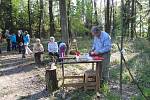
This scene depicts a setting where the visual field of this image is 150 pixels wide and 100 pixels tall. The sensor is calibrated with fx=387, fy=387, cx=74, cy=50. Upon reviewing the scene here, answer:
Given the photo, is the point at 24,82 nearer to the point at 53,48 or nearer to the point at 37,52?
the point at 53,48

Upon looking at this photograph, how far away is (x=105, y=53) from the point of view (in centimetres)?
1237

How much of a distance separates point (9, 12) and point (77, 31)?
38.3 feet

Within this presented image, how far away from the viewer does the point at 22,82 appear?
1513cm

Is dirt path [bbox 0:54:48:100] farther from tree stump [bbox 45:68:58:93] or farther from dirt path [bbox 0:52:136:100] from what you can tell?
tree stump [bbox 45:68:58:93]

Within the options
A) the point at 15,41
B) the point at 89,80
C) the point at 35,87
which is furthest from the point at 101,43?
the point at 15,41

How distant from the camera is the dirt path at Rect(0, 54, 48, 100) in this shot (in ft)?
41.1

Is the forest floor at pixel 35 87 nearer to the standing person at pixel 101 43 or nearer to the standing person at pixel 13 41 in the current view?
the standing person at pixel 101 43

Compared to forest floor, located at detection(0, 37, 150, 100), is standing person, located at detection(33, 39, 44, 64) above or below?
above

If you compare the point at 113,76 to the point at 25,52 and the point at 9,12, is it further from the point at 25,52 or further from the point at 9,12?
the point at 9,12

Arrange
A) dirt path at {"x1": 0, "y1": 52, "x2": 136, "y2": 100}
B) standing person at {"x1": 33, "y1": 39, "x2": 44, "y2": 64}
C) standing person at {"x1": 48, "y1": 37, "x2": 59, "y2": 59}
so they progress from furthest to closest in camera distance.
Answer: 1. standing person at {"x1": 33, "y1": 39, "x2": 44, "y2": 64}
2. standing person at {"x1": 48, "y1": 37, "x2": 59, "y2": 59}
3. dirt path at {"x1": 0, "y1": 52, "x2": 136, "y2": 100}

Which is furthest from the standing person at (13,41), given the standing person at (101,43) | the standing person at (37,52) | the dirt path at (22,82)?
the standing person at (101,43)

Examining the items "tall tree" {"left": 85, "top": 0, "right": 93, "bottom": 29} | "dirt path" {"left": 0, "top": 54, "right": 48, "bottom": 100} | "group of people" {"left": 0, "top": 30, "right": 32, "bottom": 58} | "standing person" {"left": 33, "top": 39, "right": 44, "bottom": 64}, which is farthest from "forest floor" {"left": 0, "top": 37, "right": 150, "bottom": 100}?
"tall tree" {"left": 85, "top": 0, "right": 93, "bottom": 29}

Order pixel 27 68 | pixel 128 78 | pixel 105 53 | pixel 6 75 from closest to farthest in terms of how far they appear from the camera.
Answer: pixel 105 53 → pixel 128 78 → pixel 6 75 → pixel 27 68

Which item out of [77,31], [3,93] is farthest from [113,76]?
[77,31]
